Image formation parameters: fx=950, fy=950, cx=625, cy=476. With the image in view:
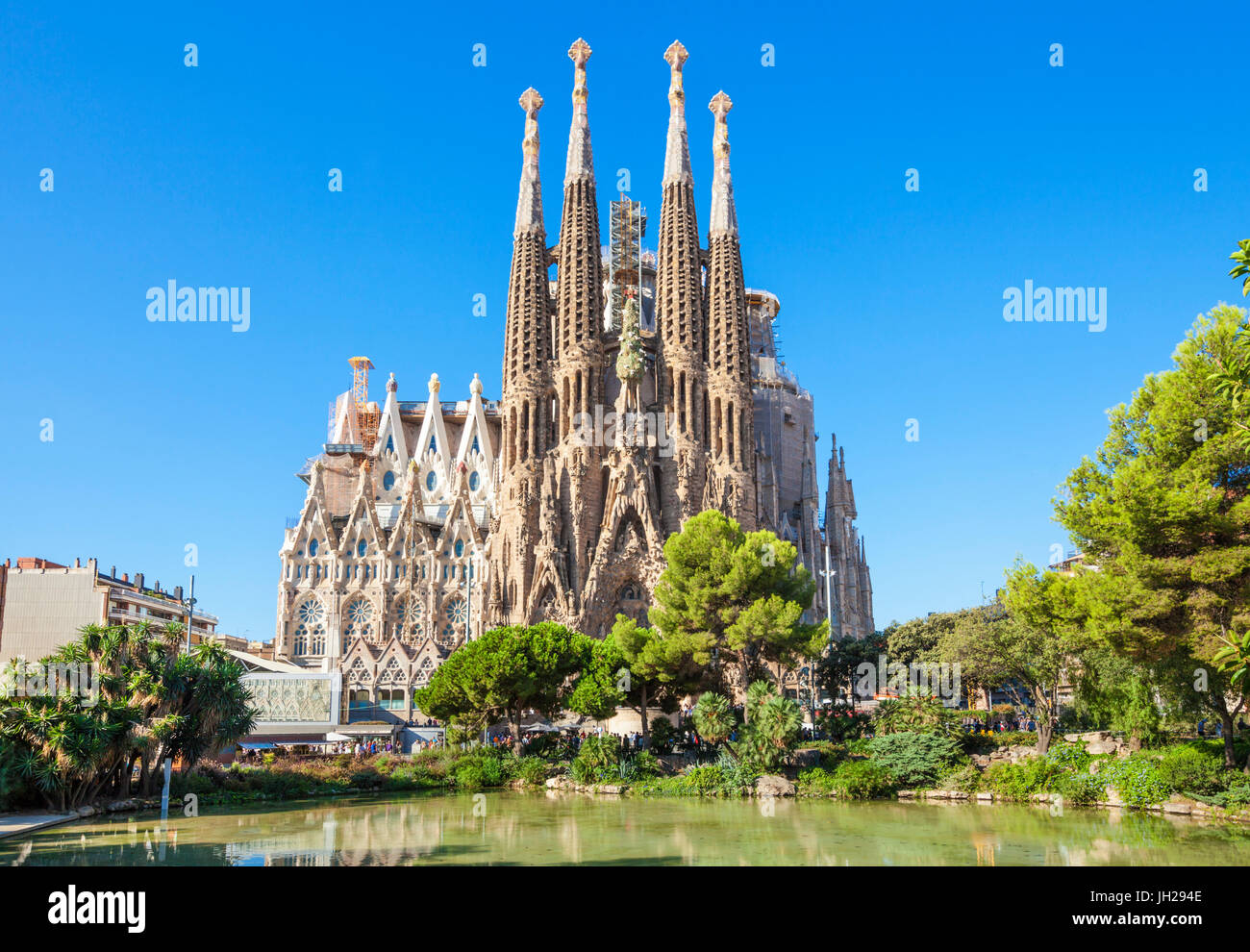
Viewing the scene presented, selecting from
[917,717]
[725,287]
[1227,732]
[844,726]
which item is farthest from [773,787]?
[725,287]

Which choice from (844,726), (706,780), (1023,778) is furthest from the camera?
(844,726)

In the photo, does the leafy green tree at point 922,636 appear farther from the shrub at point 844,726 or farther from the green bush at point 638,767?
the green bush at point 638,767

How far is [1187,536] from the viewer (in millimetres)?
23062

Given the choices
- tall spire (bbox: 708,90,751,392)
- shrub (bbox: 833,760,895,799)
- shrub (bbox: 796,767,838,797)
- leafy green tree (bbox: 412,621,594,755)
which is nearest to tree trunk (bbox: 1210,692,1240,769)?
shrub (bbox: 833,760,895,799)

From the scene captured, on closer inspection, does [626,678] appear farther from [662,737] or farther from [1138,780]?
[1138,780]

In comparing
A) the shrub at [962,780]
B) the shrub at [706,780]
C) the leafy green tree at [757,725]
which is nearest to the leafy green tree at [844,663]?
the leafy green tree at [757,725]

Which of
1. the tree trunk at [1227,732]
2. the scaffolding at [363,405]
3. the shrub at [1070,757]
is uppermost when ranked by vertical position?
the scaffolding at [363,405]

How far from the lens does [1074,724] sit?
1384 inches

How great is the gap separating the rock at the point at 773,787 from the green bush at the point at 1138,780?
8410 mm

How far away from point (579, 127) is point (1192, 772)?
55620 mm

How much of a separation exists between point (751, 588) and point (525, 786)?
34.3 feet

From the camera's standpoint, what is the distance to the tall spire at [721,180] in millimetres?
65438
